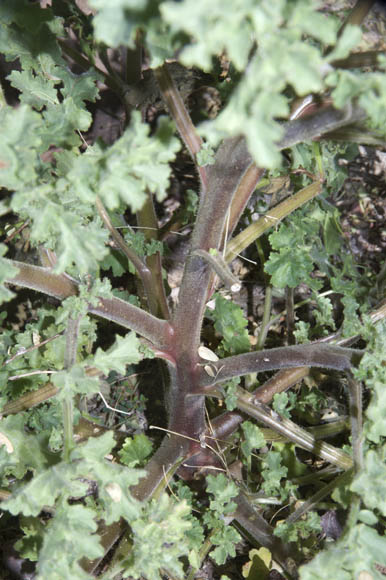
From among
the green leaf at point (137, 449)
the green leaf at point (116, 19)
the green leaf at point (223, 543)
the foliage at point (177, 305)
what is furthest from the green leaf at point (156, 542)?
the green leaf at point (116, 19)

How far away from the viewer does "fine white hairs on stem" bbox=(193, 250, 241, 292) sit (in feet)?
5.84

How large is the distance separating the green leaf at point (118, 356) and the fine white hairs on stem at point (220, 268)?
320 millimetres

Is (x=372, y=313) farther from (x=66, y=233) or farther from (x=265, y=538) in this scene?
(x=66, y=233)

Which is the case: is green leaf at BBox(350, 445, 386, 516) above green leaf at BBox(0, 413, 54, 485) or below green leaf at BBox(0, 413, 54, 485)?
below

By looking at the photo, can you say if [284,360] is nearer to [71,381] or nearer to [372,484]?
[372,484]

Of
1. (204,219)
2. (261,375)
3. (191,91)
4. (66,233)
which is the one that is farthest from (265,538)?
(191,91)

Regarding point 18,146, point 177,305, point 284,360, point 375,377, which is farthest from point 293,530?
point 18,146

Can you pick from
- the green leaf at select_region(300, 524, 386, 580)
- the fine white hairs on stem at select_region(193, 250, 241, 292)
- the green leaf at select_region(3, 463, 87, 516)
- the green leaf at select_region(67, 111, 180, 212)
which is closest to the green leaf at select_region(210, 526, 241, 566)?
the green leaf at select_region(300, 524, 386, 580)

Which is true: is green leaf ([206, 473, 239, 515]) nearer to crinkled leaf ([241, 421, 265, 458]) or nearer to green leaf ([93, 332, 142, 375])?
crinkled leaf ([241, 421, 265, 458])

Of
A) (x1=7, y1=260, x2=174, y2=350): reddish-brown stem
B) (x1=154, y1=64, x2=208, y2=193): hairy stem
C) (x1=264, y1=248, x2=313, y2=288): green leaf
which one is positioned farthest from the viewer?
(x1=264, y1=248, x2=313, y2=288): green leaf

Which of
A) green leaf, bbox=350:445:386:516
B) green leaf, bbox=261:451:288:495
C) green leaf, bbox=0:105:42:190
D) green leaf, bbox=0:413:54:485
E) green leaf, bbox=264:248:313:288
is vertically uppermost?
green leaf, bbox=0:105:42:190

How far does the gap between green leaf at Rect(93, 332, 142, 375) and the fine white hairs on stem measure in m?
0.32

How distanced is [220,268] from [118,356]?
1.31 ft

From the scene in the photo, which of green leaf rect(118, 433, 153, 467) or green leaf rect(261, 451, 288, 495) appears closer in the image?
green leaf rect(261, 451, 288, 495)
